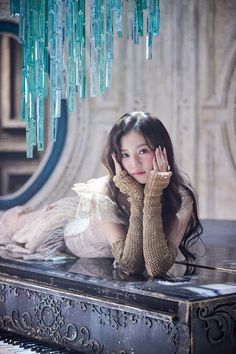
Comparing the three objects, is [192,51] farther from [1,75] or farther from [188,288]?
[188,288]

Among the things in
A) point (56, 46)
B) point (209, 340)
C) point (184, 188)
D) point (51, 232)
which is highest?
point (56, 46)

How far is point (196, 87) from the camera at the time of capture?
204 inches

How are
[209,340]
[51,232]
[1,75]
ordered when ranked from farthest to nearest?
[1,75] < [51,232] < [209,340]

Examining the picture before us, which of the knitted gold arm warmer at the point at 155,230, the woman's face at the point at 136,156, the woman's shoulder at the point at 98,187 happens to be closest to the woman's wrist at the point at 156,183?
the knitted gold arm warmer at the point at 155,230

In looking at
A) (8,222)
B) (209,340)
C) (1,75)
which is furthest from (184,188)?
(1,75)

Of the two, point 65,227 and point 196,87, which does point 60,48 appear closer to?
point 65,227

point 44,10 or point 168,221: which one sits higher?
point 44,10

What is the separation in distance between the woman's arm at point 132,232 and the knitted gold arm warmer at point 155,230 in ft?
0.21

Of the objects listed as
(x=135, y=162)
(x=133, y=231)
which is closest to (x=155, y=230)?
(x=133, y=231)

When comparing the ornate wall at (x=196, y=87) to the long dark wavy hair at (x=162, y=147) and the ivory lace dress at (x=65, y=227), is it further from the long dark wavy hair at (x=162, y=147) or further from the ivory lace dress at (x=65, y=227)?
the long dark wavy hair at (x=162, y=147)

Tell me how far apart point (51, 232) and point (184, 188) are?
2.76 ft

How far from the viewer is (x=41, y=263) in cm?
384

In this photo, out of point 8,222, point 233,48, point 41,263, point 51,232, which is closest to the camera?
point 41,263

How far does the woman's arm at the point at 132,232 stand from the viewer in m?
3.44
